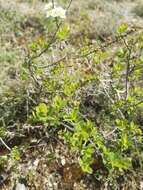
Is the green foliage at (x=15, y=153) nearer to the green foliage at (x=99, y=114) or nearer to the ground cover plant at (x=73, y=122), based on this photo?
the ground cover plant at (x=73, y=122)

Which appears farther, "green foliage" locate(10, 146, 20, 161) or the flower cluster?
"green foliage" locate(10, 146, 20, 161)

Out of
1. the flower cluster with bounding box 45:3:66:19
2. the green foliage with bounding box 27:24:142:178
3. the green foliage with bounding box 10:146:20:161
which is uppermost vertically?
the flower cluster with bounding box 45:3:66:19

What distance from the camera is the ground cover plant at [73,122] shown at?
2691 millimetres

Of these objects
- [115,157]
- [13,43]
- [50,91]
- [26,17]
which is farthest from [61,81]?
[26,17]

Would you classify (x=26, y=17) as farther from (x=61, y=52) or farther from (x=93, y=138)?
(x=93, y=138)

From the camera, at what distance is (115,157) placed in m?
2.63

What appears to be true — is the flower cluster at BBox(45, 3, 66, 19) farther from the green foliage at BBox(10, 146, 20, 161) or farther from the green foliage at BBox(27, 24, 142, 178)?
the green foliage at BBox(10, 146, 20, 161)

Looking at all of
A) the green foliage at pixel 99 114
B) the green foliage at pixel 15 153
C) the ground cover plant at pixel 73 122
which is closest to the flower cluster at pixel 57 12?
the ground cover plant at pixel 73 122

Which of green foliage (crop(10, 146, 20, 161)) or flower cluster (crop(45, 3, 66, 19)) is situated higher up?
flower cluster (crop(45, 3, 66, 19))

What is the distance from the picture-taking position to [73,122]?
277 centimetres

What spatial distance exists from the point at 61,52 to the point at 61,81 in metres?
0.63

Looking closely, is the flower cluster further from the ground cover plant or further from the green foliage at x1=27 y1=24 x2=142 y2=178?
the green foliage at x1=27 y1=24 x2=142 y2=178

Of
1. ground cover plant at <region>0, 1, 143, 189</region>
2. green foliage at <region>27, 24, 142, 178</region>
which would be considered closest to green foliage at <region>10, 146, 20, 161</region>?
ground cover plant at <region>0, 1, 143, 189</region>

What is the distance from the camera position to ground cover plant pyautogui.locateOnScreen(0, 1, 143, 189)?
106 inches
